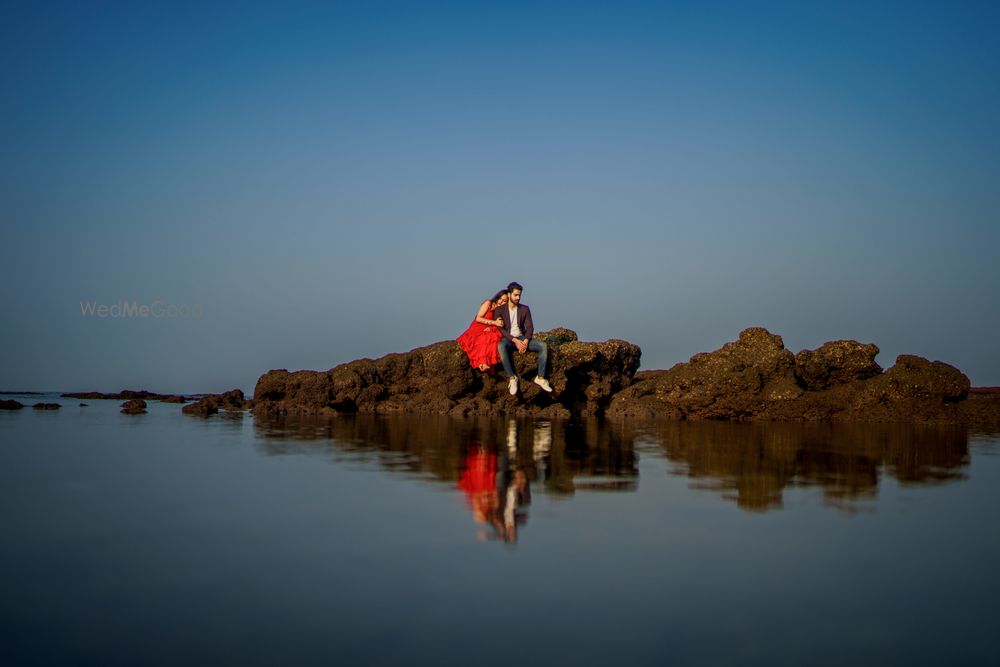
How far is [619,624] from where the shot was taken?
2.15m

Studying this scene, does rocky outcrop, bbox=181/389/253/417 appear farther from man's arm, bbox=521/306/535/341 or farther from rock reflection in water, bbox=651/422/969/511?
rock reflection in water, bbox=651/422/969/511

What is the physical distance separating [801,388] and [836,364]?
94 cm

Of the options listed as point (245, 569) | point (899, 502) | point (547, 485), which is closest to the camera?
point (245, 569)

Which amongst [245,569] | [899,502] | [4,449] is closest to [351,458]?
[4,449]

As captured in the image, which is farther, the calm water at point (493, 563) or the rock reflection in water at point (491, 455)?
the rock reflection in water at point (491, 455)

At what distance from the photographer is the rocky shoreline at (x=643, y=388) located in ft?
45.1

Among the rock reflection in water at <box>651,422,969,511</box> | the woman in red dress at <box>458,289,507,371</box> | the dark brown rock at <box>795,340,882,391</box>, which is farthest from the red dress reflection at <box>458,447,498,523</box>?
the dark brown rock at <box>795,340,882,391</box>

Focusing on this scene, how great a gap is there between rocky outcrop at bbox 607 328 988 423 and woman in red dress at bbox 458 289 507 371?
289 cm

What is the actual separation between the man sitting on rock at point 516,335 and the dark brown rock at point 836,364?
5308 mm

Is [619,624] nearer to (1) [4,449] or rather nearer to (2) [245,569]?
(2) [245,569]

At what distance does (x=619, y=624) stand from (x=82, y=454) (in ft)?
19.3

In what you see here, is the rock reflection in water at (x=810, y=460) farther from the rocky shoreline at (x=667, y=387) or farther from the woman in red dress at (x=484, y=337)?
the woman in red dress at (x=484, y=337)

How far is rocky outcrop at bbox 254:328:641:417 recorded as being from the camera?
1536cm

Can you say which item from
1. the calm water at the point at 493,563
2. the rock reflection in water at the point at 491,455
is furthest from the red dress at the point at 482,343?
the calm water at the point at 493,563
